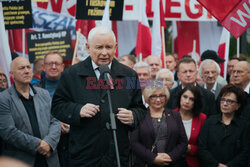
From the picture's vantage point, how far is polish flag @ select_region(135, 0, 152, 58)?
855 cm

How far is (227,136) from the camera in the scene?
5.43 m

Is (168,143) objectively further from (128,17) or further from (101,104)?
(128,17)

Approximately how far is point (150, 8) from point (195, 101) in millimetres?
5555

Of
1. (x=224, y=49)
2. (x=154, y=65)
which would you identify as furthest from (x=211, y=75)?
(x=224, y=49)

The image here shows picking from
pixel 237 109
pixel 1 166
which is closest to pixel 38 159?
pixel 237 109

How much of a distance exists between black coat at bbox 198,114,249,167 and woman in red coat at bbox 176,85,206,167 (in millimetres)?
135

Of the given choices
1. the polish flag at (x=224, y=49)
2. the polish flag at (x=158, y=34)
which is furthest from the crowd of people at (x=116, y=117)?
the polish flag at (x=224, y=49)

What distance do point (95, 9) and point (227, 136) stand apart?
398 centimetres

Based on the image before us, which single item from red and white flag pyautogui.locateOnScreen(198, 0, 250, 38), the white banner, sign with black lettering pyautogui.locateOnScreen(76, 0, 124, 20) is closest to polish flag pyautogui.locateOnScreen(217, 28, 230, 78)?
the white banner

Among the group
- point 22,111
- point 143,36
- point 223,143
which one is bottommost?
point 223,143

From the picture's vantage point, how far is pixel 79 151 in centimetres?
361

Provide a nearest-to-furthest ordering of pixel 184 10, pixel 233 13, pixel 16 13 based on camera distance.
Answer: pixel 233 13, pixel 16 13, pixel 184 10

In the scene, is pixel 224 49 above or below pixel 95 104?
above

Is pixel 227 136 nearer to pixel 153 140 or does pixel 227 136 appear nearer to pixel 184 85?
pixel 153 140
